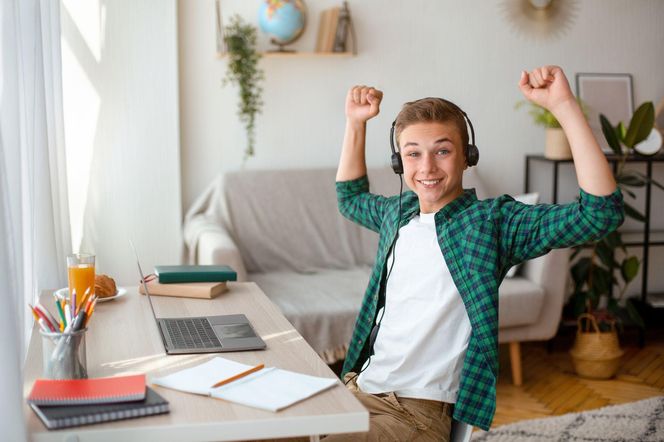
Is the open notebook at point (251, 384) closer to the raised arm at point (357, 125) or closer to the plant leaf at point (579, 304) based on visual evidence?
the raised arm at point (357, 125)

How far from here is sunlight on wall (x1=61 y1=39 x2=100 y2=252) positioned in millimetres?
3188

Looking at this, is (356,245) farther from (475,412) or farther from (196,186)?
(475,412)

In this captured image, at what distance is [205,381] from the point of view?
1354 millimetres

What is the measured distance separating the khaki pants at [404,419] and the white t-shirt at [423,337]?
0.02 meters

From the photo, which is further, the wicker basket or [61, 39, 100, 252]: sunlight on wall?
the wicker basket

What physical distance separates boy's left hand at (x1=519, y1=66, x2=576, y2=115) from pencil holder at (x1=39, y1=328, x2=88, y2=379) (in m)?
0.92

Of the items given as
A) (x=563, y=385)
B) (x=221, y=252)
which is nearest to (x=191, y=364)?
(x=221, y=252)

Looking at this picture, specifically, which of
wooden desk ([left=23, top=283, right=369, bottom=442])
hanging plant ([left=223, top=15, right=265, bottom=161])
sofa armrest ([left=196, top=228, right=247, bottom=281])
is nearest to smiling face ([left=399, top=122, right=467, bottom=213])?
wooden desk ([left=23, top=283, right=369, bottom=442])

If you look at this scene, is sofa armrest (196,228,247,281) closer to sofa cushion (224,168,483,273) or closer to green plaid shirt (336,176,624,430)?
sofa cushion (224,168,483,273)

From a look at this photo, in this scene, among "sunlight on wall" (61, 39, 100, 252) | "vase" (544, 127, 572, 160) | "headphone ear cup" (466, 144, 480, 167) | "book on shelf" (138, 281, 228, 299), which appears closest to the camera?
"headphone ear cup" (466, 144, 480, 167)

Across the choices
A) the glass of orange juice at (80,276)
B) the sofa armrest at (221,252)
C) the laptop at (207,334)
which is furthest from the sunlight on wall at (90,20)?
the laptop at (207,334)

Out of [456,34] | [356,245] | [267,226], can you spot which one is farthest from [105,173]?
[456,34]

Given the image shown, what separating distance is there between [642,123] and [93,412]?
3.07m

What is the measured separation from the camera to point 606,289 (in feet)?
12.4
